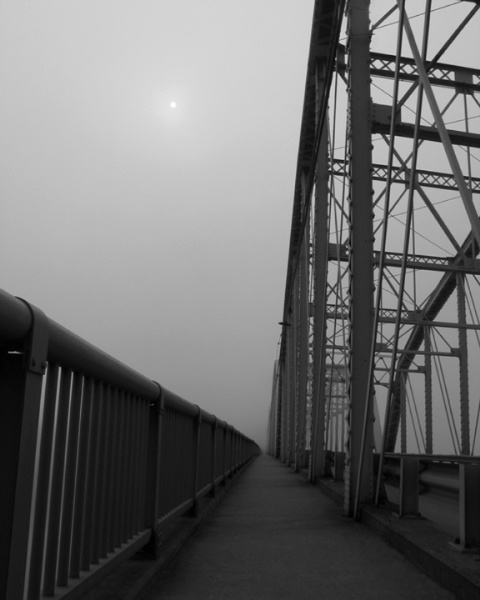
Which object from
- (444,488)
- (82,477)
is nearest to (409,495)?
(444,488)

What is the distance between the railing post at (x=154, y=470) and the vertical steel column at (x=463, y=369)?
1809 centimetres

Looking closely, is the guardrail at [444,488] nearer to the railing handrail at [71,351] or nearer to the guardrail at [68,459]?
the guardrail at [68,459]

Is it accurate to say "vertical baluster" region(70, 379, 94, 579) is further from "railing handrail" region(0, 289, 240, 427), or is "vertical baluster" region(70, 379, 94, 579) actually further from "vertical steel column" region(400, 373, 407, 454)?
"vertical steel column" region(400, 373, 407, 454)

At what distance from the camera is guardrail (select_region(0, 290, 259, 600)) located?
194cm

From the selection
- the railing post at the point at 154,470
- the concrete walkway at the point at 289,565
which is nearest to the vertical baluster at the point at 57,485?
the concrete walkway at the point at 289,565

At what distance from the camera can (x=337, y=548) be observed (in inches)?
203

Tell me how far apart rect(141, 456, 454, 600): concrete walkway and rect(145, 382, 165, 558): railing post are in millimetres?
247

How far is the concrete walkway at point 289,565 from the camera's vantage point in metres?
3.72

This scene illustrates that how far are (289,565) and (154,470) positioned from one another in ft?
3.69

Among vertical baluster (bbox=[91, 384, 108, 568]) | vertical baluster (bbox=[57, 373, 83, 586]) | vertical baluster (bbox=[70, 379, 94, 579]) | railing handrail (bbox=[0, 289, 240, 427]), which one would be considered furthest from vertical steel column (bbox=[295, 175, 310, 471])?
vertical baluster (bbox=[57, 373, 83, 586])

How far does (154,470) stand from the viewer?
4176 mm

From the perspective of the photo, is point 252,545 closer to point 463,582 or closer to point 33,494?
point 463,582

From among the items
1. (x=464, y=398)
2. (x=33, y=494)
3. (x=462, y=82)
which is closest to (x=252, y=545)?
(x=33, y=494)

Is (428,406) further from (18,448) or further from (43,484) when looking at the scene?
(18,448)
